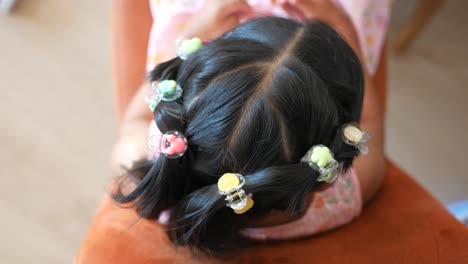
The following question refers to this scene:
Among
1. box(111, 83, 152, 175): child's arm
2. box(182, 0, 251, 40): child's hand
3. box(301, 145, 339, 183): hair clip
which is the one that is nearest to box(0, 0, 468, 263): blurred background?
box(111, 83, 152, 175): child's arm

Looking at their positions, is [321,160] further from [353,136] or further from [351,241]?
[351,241]

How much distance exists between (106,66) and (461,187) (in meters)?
1.17

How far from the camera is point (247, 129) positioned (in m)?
0.49

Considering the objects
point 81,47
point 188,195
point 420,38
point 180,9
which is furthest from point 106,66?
point 420,38

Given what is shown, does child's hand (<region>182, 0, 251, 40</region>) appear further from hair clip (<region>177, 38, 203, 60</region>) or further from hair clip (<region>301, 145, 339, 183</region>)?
hair clip (<region>301, 145, 339, 183</region>)

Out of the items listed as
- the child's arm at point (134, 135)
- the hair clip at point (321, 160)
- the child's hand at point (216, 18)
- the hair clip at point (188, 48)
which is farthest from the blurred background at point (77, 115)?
the hair clip at point (321, 160)

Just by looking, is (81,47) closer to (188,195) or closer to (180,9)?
(180,9)

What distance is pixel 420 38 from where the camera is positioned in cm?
149

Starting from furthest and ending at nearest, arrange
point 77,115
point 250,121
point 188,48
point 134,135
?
1. point 77,115
2. point 134,135
3. point 188,48
4. point 250,121

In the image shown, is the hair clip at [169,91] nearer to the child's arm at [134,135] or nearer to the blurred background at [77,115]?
the child's arm at [134,135]

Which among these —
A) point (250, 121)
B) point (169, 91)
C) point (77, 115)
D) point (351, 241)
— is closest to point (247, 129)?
point (250, 121)

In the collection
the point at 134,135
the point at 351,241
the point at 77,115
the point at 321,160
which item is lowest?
the point at 77,115

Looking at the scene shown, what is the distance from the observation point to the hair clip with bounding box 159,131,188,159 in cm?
50

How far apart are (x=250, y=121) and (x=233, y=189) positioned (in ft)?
0.26
